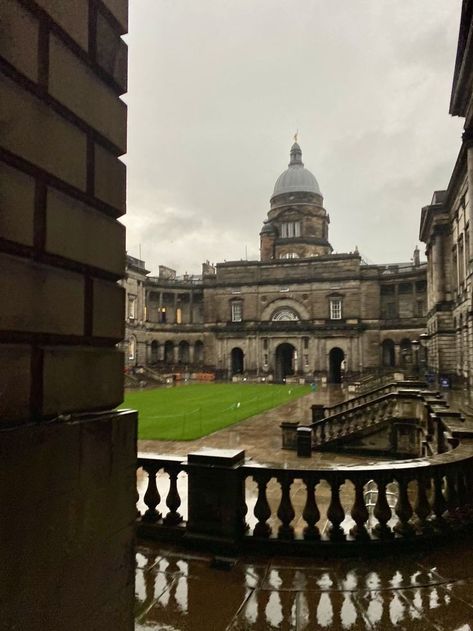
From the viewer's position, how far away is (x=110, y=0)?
10.5 feet

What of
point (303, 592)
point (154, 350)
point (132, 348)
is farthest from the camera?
point (154, 350)

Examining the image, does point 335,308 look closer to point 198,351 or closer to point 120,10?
point 198,351

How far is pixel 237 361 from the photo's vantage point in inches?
2274

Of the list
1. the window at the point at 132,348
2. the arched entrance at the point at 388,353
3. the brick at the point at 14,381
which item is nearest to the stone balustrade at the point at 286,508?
the brick at the point at 14,381

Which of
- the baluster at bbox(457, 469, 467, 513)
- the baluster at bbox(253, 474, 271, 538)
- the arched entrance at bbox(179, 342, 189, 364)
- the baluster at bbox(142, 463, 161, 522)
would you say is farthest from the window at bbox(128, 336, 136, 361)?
the baluster at bbox(457, 469, 467, 513)

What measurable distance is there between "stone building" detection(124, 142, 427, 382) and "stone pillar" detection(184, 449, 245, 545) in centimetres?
4390

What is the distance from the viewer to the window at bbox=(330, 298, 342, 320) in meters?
53.1

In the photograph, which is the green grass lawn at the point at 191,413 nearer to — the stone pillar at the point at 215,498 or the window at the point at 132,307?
the stone pillar at the point at 215,498

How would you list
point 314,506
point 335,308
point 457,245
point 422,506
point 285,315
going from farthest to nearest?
point 285,315, point 335,308, point 457,245, point 422,506, point 314,506

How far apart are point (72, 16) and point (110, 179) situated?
100 centimetres

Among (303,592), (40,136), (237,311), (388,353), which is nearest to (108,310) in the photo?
(40,136)

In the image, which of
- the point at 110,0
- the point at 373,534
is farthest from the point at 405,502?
the point at 110,0

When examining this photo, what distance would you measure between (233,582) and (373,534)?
191 cm

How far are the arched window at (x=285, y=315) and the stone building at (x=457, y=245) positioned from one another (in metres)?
20.2
